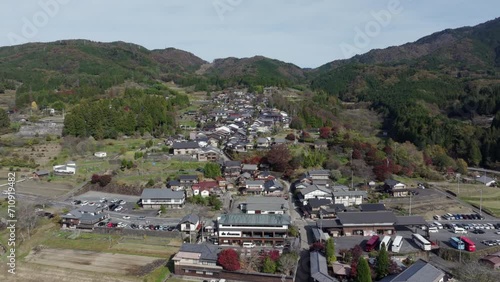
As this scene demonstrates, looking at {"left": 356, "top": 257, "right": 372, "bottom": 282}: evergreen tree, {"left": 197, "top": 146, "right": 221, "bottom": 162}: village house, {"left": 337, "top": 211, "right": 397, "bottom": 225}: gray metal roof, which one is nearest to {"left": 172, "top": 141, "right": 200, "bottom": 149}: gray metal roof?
{"left": 197, "top": 146, "right": 221, "bottom": 162}: village house

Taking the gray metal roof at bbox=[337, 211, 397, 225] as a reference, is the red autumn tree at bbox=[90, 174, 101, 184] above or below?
above

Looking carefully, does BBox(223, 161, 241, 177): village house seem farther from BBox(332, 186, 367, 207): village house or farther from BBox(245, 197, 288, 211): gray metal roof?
BBox(332, 186, 367, 207): village house

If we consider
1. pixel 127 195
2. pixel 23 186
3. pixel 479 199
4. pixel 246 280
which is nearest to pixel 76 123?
pixel 23 186

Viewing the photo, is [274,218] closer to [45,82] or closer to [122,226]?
[122,226]

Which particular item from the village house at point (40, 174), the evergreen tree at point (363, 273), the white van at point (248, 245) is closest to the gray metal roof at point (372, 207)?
the white van at point (248, 245)

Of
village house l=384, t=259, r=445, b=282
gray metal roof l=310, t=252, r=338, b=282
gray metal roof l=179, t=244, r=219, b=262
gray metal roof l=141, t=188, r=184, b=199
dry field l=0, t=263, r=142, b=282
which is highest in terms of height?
gray metal roof l=141, t=188, r=184, b=199
